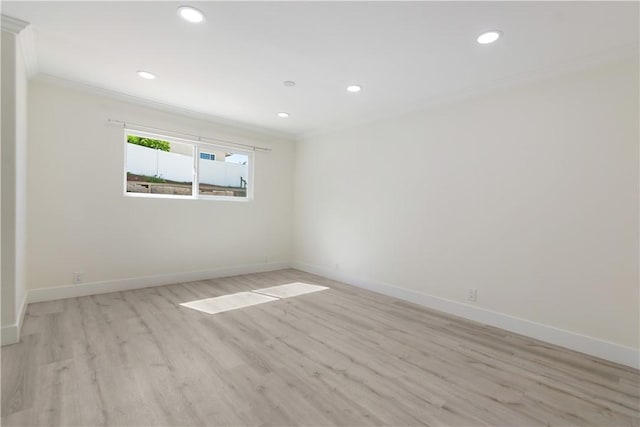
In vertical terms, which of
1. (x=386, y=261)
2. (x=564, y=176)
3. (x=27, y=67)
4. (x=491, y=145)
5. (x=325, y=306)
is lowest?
(x=325, y=306)

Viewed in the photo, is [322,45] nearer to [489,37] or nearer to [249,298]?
[489,37]

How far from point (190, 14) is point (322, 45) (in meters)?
0.99

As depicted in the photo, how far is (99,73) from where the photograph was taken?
9.92 ft

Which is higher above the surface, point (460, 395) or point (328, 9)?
point (328, 9)

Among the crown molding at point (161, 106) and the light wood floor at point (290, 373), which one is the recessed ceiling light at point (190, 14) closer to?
the crown molding at point (161, 106)

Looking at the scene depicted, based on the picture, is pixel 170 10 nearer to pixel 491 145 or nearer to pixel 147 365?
pixel 147 365

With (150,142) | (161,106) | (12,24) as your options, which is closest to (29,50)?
(12,24)

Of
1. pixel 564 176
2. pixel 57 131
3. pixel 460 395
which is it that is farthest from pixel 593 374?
pixel 57 131

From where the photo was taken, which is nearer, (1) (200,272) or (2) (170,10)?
(2) (170,10)

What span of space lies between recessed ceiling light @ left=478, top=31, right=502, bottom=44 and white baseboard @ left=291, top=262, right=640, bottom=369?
8.18 feet

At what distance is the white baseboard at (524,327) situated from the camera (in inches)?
89.5

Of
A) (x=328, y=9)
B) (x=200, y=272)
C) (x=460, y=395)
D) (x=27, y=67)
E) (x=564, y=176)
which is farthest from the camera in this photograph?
(x=200, y=272)

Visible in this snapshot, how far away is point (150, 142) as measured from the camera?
4.03 meters

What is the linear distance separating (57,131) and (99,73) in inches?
34.4
